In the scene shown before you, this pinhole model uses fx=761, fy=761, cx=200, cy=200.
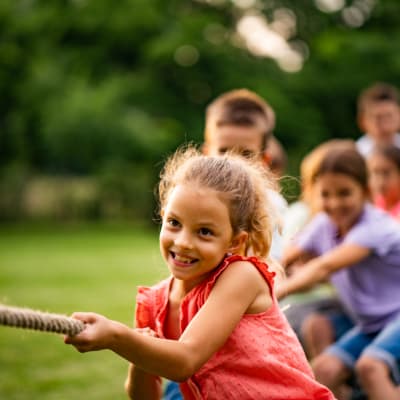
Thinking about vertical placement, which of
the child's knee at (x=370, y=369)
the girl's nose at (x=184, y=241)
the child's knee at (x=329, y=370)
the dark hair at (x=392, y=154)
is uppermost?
the dark hair at (x=392, y=154)

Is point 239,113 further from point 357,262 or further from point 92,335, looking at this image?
point 92,335

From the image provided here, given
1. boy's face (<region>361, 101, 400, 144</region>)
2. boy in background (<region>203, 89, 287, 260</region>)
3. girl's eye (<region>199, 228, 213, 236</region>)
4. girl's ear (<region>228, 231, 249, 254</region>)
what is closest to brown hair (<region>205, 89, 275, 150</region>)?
boy in background (<region>203, 89, 287, 260</region>)

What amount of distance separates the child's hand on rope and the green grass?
1.21 ft

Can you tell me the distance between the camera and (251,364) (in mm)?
2445

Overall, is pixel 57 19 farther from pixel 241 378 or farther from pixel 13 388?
pixel 241 378

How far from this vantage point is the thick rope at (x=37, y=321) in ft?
6.07

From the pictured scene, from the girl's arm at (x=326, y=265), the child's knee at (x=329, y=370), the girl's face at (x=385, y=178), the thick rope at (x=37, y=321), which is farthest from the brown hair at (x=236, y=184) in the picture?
the girl's face at (x=385, y=178)

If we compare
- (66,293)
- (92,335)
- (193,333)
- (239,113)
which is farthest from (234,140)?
(66,293)

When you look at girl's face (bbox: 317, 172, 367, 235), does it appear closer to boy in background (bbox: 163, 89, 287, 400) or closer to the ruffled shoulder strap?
boy in background (bbox: 163, 89, 287, 400)

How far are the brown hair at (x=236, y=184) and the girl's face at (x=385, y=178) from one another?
2.19 m

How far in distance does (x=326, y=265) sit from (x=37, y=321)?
6.70 ft

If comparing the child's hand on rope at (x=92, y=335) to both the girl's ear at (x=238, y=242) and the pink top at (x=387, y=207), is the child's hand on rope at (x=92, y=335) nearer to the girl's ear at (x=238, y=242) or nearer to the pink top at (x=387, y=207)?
the girl's ear at (x=238, y=242)

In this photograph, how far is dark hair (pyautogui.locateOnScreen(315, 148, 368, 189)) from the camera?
3.90m

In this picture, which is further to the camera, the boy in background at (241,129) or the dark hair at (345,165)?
the boy in background at (241,129)
